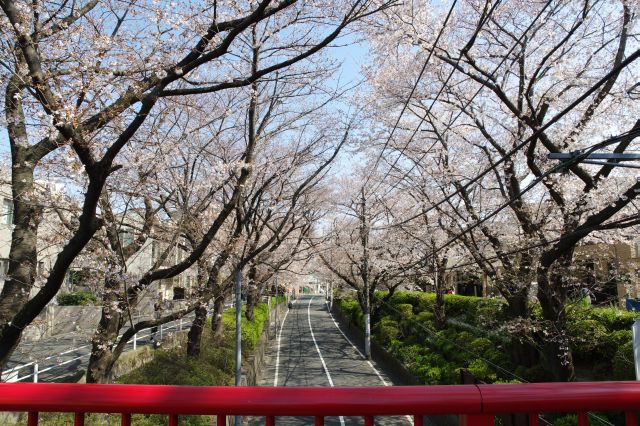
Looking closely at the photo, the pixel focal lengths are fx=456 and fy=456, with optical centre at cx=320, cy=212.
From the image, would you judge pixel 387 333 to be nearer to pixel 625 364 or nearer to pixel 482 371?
pixel 482 371

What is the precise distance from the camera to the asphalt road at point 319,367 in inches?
466

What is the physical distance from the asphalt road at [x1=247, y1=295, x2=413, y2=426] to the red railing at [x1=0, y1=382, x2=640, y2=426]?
965 centimetres

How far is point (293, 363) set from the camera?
19594 mm

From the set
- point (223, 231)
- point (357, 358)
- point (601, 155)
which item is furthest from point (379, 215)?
point (601, 155)

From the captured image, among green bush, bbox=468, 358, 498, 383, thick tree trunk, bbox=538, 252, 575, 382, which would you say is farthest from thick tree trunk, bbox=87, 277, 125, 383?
green bush, bbox=468, 358, 498, 383

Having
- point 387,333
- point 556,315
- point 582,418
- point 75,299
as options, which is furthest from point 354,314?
point 582,418

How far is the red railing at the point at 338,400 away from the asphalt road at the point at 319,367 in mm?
9650

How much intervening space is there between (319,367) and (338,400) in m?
17.6

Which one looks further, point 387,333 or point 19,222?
point 387,333

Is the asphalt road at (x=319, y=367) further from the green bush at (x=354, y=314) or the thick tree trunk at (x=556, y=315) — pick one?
the thick tree trunk at (x=556, y=315)

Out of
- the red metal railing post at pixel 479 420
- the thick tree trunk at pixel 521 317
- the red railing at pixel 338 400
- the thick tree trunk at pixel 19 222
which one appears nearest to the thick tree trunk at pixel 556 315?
the thick tree trunk at pixel 521 317

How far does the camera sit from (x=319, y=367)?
18344mm

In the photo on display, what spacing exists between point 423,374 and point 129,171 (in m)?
11.0

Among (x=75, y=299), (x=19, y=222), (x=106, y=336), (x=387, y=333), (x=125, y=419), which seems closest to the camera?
(x=125, y=419)
